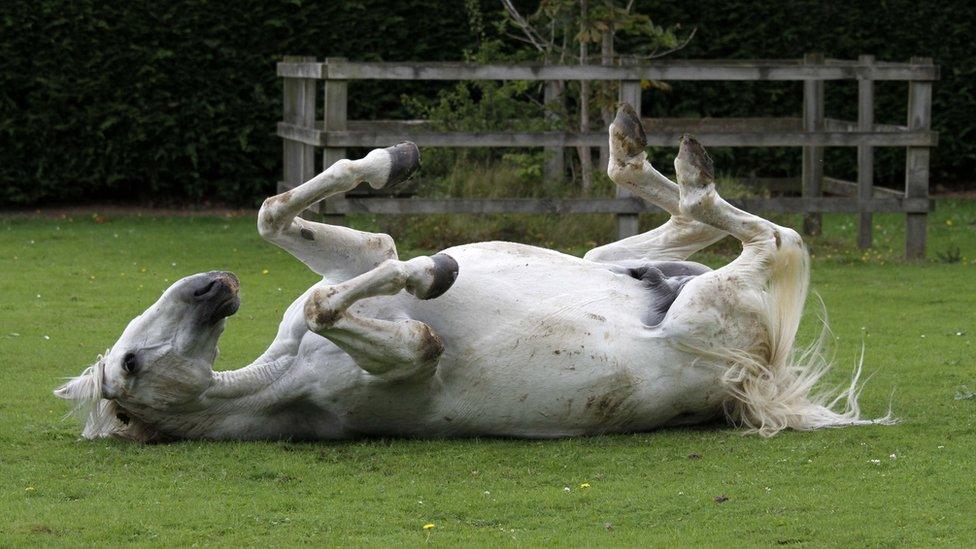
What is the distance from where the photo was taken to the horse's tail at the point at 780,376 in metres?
6.11

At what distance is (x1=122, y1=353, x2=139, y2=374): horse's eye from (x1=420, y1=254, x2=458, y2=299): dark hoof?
114 cm

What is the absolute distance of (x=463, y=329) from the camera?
5.84 metres

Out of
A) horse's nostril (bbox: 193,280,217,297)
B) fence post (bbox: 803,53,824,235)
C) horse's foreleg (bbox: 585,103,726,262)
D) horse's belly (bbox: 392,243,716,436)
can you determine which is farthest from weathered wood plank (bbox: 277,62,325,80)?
horse's nostril (bbox: 193,280,217,297)

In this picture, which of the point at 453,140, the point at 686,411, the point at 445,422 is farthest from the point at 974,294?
the point at 445,422

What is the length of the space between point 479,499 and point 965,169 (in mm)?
14765

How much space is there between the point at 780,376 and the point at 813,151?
8.76 m

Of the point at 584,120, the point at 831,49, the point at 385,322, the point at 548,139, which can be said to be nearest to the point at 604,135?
the point at 548,139

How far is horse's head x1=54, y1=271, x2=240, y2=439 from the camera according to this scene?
18.1ft

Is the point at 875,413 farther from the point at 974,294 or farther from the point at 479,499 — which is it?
the point at 974,294

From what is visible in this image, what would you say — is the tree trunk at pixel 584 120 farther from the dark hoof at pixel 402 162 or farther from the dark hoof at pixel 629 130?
the dark hoof at pixel 402 162

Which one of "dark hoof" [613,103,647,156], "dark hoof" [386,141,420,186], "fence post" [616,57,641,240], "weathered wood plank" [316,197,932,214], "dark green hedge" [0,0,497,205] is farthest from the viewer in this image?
"dark green hedge" [0,0,497,205]

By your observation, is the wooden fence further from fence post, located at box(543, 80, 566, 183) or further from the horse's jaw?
the horse's jaw

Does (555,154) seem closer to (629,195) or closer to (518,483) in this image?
(629,195)

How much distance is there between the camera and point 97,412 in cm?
588
